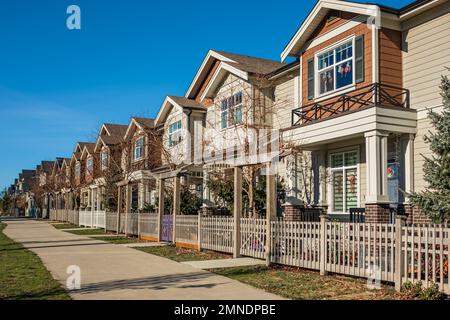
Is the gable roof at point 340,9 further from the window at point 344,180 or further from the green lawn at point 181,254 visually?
the green lawn at point 181,254

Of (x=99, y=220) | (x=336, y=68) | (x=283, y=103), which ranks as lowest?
(x=99, y=220)

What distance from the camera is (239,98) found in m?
22.6

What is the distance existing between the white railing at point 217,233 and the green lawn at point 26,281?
16.5ft

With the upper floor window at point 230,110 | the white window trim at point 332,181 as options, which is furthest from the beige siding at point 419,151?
the upper floor window at point 230,110

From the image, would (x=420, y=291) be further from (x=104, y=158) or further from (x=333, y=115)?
(x=104, y=158)

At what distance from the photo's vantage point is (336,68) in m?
16.7

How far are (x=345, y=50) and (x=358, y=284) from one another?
9181 millimetres

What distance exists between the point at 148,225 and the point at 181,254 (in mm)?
6332

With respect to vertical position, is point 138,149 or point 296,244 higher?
point 138,149

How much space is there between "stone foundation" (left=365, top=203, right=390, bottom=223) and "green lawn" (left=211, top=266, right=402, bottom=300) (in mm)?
3338

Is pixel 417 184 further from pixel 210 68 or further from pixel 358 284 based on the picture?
pixel 210 68

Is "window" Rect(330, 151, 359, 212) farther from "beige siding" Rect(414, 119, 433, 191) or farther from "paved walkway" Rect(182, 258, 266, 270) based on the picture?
"paved walkway" Rect(182, 258, 266, 270)

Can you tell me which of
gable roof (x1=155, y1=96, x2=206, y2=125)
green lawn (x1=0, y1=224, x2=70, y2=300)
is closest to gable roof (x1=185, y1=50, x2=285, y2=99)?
gable roof (x1=155, y1=96, x2=206, y2=125)

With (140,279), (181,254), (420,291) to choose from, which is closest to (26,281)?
(140,279)
